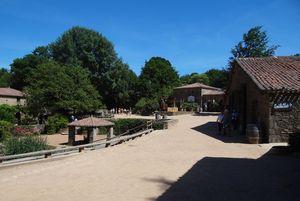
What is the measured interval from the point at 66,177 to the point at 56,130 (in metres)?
27.6

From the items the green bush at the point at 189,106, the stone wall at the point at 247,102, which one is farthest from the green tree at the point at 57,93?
the stone wall at the point at 247,102

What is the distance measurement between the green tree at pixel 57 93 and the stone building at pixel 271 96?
71.2ft

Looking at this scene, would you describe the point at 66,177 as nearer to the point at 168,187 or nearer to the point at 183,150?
the point at 168,187

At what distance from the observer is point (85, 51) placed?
5628 cm

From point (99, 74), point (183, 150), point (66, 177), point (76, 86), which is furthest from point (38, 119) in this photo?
point (66, 177)

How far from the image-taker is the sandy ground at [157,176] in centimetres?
839

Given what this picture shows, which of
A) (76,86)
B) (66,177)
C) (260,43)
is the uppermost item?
(260,43)

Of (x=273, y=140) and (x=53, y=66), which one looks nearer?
(x=273, y=140)

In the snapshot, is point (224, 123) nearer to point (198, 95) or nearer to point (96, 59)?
point (198, 95)

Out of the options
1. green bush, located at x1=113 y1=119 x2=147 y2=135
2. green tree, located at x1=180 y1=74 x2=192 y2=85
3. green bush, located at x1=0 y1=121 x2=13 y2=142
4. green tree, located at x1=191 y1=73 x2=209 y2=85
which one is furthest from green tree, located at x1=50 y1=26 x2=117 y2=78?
green tree, located at x1=180 y1=74 x2=192 y2=85

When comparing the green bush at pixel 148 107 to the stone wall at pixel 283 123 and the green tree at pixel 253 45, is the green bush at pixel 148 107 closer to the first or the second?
the green tree at pixel 253 45

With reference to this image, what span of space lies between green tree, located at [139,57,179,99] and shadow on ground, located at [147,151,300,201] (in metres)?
50.2

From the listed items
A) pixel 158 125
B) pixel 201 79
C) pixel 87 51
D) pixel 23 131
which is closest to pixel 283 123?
pixel 158 125

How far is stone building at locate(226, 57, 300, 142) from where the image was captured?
1797cm
